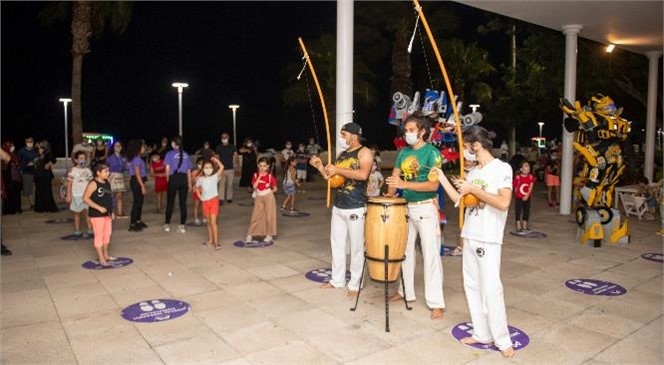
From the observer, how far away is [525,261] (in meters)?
7.59

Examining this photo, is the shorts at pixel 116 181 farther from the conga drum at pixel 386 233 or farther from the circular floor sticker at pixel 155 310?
the conga drum at pixel 386 233

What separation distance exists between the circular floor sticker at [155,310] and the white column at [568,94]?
9.24 m

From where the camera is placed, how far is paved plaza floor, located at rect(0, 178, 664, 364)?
172 inches

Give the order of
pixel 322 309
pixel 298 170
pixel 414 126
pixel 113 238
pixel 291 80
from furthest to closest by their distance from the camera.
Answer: pixel 291 80 → pixel 298 170 → pixel 113 238 → pixel 322 309 → pixel 414 126

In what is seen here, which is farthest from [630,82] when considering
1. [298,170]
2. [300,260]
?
[300,260]

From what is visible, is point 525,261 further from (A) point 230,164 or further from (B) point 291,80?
(B) point 291,80

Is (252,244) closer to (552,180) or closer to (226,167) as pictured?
(226,167)

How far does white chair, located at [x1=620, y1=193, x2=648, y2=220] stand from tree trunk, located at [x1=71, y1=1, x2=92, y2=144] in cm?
1835

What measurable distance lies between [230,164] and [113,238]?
508 centimetres

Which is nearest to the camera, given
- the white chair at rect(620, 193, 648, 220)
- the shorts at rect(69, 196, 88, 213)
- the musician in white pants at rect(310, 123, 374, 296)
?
the musician in white pants at rect(310, 123, 374, 296)

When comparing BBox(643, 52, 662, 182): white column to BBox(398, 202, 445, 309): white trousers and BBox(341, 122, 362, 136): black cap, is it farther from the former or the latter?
BBox(398, 202, 445, 309): white trousers

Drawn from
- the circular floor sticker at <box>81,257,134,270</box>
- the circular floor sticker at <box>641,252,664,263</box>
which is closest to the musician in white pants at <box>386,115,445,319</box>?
the circular floor sticker at <box>81,257,134,270</box>

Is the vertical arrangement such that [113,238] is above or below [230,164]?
below

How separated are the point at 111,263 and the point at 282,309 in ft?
10.3
